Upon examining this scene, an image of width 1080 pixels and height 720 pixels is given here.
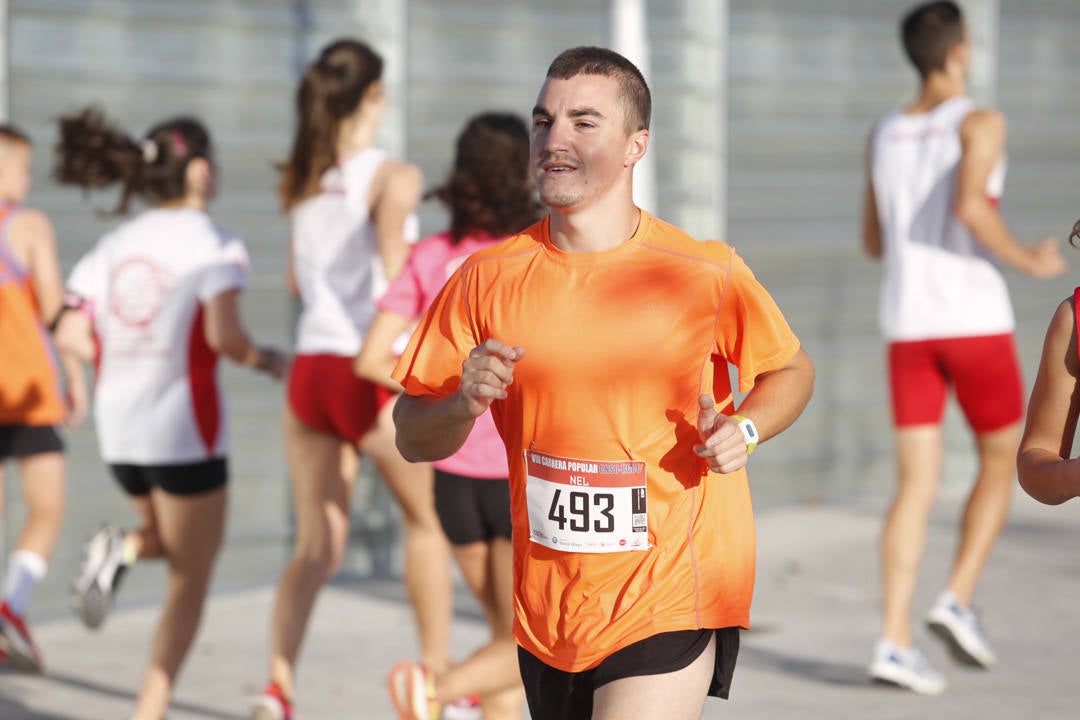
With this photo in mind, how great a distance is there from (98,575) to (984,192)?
3386mm

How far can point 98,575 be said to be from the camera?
5.86 metres

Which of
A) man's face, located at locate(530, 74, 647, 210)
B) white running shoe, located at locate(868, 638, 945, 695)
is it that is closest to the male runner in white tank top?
white running shoe, located at locate(868, 638, 945, 695)

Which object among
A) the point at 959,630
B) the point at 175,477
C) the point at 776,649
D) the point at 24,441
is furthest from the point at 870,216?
the point at 24,441

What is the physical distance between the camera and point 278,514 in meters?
8.24

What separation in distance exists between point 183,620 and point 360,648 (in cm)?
141

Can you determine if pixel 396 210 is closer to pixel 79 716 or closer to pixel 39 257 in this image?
pixel 39 257

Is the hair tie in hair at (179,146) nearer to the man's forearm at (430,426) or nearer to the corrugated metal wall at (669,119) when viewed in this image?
the corrugated metal wall at (669,119)

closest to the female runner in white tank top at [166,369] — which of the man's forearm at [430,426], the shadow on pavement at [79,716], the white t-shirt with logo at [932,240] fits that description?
the shadow on pavement at [79,716]

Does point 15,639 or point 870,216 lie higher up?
point 870,216

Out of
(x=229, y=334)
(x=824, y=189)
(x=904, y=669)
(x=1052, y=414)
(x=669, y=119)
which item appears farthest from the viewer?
(x=824, y=189)

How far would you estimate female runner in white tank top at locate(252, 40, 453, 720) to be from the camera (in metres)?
5.91

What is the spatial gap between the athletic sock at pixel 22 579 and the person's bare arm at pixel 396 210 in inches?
70.1

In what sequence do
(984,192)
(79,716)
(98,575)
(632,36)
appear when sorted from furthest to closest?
(632,36) < (984,192) < (79,716) < (98,575)

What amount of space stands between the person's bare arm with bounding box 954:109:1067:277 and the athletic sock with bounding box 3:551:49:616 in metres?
3.61
